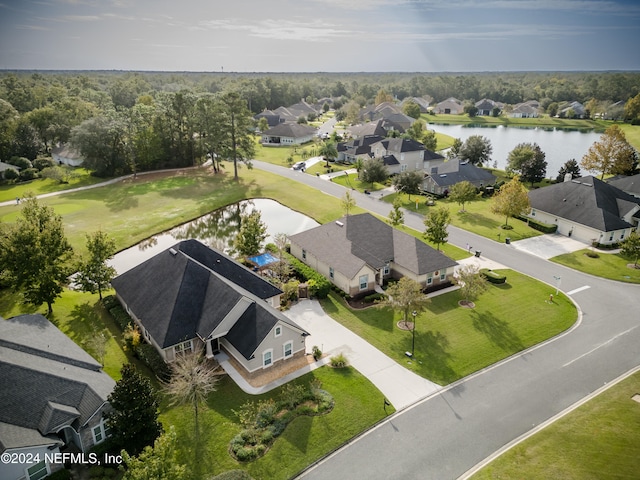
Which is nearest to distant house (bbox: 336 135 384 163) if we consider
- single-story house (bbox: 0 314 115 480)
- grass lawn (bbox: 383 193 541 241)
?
grass lawn (bbox: 383 193 541 241)

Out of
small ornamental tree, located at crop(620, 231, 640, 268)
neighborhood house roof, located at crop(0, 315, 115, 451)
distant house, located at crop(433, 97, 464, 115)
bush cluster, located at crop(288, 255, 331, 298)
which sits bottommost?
bush cluster, located at crop(288, 255, 331, 298)

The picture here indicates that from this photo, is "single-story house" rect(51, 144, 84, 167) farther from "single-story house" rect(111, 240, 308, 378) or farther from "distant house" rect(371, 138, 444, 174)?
"single-story house" rect(111, 240, 308, 378)

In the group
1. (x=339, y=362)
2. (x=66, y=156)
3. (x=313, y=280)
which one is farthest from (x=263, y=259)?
(x=66, y=156)

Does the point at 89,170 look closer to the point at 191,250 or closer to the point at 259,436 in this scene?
the point at 191,250

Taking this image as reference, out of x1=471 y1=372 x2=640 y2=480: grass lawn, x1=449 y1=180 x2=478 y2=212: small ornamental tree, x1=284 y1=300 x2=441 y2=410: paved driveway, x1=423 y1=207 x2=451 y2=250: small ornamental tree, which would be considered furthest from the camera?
x1=449 y1=180 x2=478 y2=212: small ornamental tree

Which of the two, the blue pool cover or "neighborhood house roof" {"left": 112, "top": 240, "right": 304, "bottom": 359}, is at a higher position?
"neighborhood house roof" {"left": 112, "top": 240, "right": 304, "bottom": 359}

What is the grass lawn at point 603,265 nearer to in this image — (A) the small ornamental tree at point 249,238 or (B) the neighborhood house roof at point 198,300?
(A) the small ornamental tree at point 249,238
